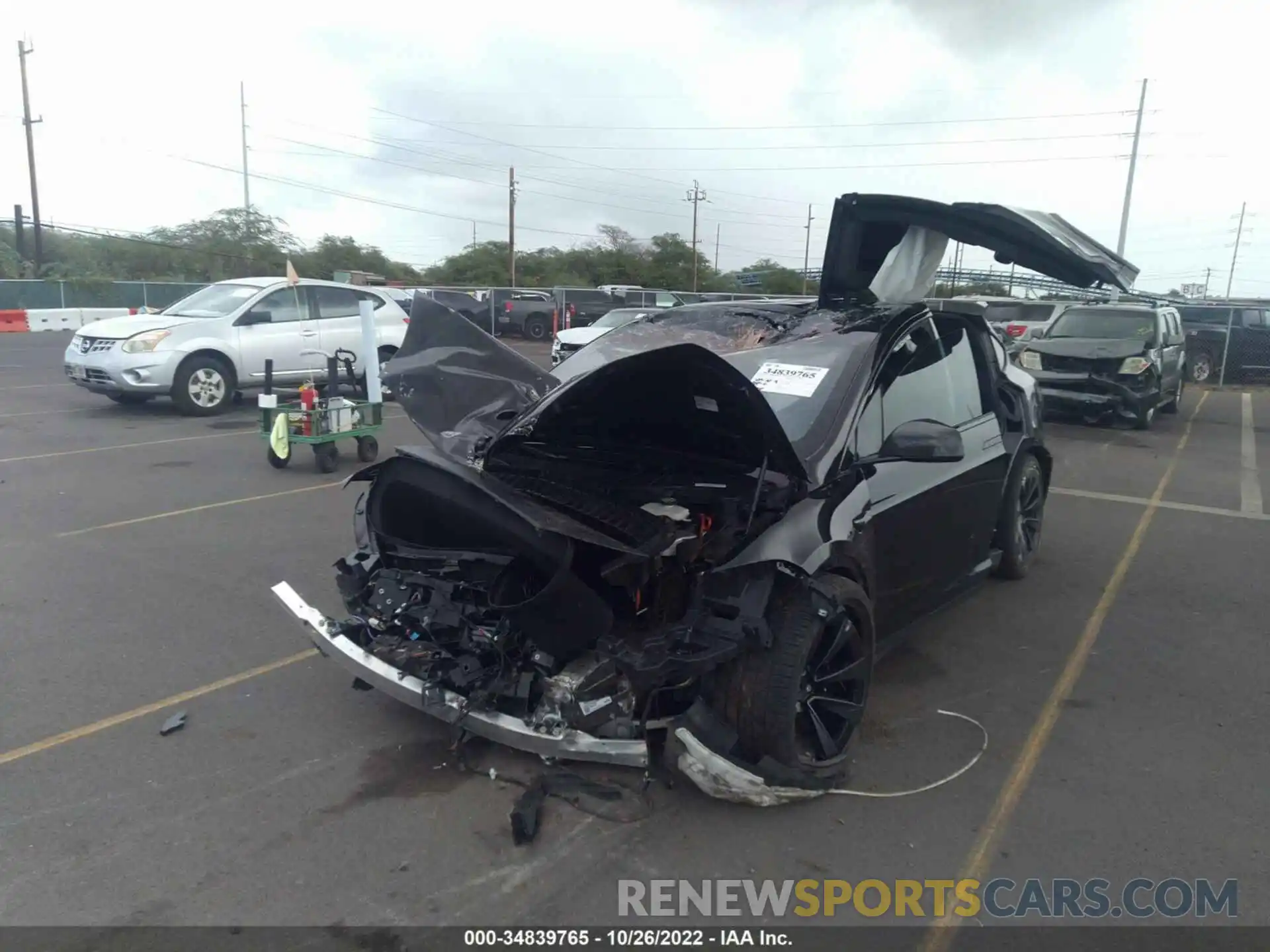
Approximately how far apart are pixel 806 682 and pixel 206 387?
10864mm

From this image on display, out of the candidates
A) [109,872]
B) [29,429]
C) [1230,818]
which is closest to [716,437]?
[1230,818]

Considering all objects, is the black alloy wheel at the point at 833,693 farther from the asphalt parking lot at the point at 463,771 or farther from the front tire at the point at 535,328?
the front tire at the point at 535,328

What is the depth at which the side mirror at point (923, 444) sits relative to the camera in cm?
373

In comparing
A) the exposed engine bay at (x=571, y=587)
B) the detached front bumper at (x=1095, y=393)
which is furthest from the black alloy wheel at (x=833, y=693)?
the detached front bumper at (x=1095, y=393)

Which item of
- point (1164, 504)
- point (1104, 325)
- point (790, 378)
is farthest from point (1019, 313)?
point (790, 378)

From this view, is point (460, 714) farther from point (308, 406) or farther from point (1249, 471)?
point (1249, 471)

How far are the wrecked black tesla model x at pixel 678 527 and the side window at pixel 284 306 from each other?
8598 mm

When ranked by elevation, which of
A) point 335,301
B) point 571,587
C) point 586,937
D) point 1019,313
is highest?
point 1019,313

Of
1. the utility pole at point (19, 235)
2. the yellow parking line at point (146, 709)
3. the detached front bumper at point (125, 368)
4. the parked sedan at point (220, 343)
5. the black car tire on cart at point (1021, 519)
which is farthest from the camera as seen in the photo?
the utility pole at point (19, 235)

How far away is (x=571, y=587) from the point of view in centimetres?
327

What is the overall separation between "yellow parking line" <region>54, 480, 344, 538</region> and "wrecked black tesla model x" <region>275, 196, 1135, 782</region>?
2.75 meters

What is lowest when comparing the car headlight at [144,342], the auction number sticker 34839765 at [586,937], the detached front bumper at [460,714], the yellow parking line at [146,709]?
the auction number sticker 34839765 at [586,937]

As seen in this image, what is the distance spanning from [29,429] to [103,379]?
3.91 feet

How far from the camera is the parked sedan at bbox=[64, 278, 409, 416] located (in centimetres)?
1170
